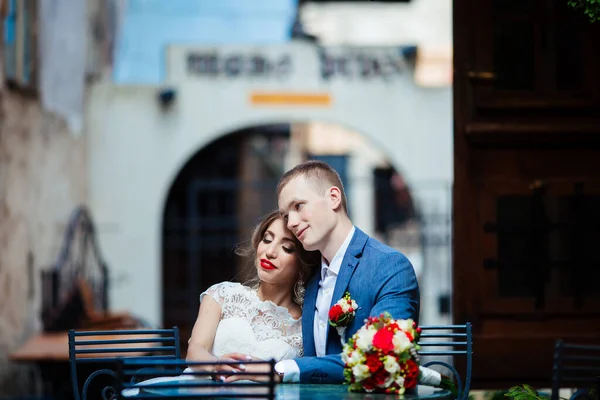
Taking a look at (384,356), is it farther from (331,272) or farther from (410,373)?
(331,272)

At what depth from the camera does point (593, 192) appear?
568 centimetres

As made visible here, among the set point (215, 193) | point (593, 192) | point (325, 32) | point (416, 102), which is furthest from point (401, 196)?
point (593, 192)

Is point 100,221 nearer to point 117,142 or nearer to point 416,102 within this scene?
point 117,142

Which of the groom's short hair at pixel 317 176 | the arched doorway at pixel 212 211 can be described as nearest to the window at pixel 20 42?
the arched doorway at pixel 212 211

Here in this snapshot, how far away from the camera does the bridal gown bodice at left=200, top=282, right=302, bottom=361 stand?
161 inches

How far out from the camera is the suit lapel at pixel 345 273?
3.76 meters

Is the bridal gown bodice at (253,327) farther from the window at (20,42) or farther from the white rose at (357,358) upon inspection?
the window at (20,42)

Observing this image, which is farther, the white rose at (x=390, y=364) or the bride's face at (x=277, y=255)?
the bride's face at (x=277, y=255)

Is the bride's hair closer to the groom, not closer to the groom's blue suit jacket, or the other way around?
the groom

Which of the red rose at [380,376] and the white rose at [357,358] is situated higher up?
the white rose at [357,358]

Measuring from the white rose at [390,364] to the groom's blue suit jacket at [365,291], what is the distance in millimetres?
303

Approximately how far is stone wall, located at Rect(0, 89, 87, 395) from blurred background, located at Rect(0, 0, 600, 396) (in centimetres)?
3

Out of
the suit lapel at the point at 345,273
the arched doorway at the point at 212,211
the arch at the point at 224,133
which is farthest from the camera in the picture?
the arched doorway at the point at 212,211

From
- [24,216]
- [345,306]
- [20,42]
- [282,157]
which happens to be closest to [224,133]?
[24,216]
